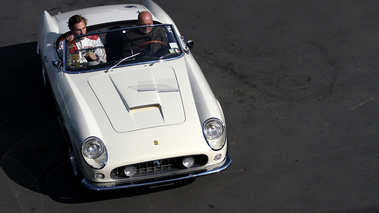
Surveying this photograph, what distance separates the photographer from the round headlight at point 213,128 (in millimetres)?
5500

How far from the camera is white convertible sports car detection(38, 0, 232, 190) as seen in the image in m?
5.30

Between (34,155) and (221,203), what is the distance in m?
2.55

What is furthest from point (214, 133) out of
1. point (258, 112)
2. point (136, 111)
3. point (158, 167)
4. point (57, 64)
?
point (57, 64)

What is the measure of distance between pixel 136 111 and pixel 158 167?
0.71 m

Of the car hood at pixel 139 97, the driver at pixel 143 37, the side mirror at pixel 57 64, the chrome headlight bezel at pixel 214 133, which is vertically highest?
the driver at pixel 143 37

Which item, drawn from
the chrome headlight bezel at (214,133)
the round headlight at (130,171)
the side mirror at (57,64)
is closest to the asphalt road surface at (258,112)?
the round headlight at (130,171)

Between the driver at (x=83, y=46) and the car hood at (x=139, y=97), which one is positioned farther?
the driver at (x=83, y=46)

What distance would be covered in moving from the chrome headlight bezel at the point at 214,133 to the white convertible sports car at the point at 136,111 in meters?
0.01

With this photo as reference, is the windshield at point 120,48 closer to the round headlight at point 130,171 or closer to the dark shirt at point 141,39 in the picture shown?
the dark shirt at point 141,39

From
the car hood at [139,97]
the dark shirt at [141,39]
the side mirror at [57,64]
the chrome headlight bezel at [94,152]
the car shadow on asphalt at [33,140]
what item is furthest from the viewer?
the dark shirt at [141,39]

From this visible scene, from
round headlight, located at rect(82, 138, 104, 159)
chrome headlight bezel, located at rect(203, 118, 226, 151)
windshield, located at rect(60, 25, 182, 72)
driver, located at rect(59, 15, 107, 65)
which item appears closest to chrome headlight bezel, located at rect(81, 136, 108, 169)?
round headlight, located at rect(82, 138, 104, 159)

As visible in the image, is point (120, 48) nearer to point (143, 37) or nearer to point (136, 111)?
point (143, 37)

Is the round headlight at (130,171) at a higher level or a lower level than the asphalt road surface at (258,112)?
higher

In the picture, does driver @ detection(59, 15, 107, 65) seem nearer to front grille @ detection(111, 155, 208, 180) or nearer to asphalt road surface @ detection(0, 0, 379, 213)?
asphalt road surface @ detection(0, 0, 379, 213)
